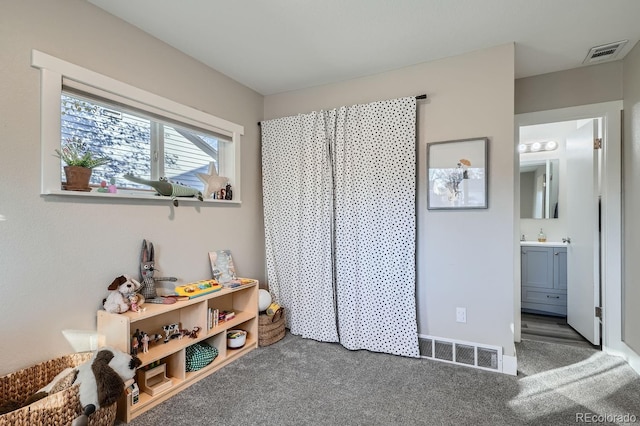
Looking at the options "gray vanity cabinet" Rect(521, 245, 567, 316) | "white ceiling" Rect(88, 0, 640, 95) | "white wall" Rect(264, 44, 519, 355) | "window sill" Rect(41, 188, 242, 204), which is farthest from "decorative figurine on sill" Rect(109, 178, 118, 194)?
"gray vanity cabinet" Rect(521, 245, 567, 316)

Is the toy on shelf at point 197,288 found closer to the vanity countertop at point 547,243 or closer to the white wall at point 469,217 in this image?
the white wall at point 469,217

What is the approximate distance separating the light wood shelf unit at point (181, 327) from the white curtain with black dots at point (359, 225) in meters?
0.47

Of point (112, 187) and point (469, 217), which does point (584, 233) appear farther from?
point (112, 187)

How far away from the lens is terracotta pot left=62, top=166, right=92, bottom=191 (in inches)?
66.4

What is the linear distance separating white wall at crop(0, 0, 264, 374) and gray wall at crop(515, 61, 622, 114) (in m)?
2.92

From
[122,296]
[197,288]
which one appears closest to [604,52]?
[197,288]

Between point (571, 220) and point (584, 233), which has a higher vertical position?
point (571, 220)

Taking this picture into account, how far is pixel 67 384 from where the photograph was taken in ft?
4.77

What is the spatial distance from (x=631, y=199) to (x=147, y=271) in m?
3.59

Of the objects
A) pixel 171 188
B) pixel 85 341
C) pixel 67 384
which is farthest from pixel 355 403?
pixel 171 188

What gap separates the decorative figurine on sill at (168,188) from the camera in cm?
202

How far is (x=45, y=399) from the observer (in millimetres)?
1282

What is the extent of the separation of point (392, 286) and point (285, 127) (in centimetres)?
178

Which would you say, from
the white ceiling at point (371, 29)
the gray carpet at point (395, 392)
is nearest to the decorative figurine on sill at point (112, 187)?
the white ceiling at point (371, 29)
